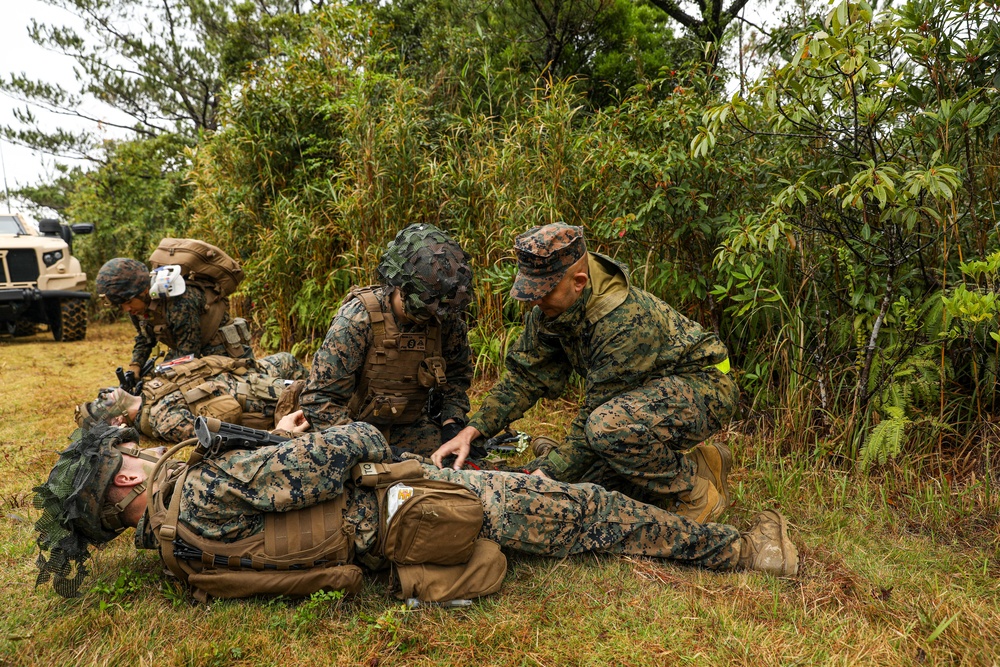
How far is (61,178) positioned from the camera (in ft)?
62.9

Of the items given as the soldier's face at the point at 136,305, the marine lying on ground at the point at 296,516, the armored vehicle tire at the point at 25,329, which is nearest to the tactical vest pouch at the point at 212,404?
the soldier's face at the point at 136,305

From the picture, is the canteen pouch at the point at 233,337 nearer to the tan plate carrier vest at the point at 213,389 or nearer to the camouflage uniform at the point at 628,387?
the tan plate carrier vest at the point at 213,389

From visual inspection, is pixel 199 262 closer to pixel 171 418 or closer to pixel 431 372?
pixel 171 418

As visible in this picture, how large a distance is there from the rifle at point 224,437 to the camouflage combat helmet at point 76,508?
0.36m

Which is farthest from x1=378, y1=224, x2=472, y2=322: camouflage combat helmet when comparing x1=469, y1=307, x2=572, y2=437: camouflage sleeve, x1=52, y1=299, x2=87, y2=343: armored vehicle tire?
x1=52, y1=299, x2=87, y2=343: armored vehicle tire

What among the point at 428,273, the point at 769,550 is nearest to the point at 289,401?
the point at 428,273

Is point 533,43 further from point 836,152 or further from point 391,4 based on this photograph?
point 836,152

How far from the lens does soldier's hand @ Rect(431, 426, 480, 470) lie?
3209 millimetres

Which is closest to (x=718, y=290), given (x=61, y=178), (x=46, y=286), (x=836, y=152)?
(x=836, y=152)

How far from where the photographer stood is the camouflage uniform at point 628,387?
3.01 meters

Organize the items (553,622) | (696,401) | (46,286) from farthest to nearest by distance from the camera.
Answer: (46,286) → (696,401) → (553,622)

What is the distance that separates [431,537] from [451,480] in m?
0.32

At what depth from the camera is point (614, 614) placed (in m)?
2.50

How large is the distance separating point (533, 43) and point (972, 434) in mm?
6099
